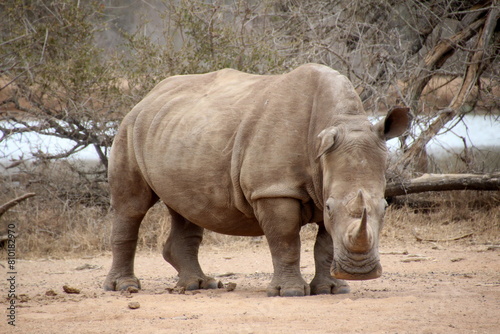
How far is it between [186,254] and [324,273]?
1543 mm

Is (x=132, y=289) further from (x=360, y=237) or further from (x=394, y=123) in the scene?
(x=394, y=123)

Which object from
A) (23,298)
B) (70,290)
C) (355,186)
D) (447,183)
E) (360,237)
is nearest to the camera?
(360,237)

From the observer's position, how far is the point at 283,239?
5.57 metres

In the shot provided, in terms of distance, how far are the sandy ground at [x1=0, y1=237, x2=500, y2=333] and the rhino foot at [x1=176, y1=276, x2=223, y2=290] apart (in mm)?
175

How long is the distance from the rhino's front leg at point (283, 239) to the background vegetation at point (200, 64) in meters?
3.99

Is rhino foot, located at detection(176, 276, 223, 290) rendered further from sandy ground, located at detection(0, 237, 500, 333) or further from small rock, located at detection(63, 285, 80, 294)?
small rock, located at detection(63, 285, 80, 294)

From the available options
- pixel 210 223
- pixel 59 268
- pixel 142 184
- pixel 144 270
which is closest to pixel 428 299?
pixel 210 223

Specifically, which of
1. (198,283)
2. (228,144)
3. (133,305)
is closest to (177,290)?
(198,283)

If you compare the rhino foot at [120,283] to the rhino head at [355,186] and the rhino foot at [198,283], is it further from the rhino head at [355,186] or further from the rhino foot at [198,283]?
the rhino head at [355,186]

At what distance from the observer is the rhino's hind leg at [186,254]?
6.66m

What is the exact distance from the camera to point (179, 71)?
10047 mm

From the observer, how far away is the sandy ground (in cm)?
442

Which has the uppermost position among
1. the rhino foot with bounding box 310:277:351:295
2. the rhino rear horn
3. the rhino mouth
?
the rhino rear horn

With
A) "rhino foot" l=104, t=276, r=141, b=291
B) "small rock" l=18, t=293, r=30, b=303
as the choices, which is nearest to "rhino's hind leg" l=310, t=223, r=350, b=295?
"rhino foot" l=104, t=276, r=141, b=291
